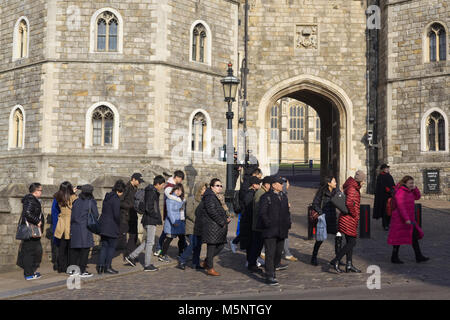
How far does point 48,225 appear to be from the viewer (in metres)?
10.2

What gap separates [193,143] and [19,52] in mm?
7256

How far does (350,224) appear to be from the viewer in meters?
8.73

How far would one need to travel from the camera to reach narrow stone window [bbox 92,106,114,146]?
18.9 metres

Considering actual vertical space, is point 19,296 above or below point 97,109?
below

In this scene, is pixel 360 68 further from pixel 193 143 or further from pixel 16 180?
pixel 16 180

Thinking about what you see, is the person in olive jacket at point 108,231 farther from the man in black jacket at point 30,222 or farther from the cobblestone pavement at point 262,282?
the man in black jacket at point 30,222

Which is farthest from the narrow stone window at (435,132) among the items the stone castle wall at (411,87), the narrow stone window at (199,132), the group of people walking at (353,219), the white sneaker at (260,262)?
the white sneaker at (260,262)

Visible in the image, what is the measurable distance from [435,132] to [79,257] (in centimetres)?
1513

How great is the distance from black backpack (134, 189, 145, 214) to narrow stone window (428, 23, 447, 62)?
14579mm

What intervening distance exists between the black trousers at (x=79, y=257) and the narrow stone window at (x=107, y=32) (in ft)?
38.0

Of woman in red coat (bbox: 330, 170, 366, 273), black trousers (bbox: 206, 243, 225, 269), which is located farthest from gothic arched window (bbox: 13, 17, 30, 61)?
woman in red coat (bbox: 330, 170, 366, 273)

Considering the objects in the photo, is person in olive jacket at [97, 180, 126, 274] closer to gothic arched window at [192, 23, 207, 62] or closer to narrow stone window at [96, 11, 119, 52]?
narrow stone window at [96, 11, 119, 52]

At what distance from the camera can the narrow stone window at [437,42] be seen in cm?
1989

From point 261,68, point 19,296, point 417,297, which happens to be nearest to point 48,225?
point 19,296
